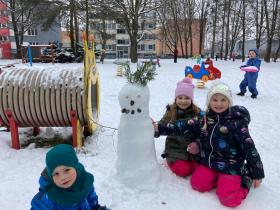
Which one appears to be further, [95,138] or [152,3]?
[152,3]

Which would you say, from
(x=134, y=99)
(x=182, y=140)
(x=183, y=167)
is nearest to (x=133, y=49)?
(x=182, y=140)

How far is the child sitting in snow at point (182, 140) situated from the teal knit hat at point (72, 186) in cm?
155

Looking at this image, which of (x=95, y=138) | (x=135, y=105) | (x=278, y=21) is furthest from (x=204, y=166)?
(x=278, y=21)

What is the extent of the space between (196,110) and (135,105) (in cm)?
96

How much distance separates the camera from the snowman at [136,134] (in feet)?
11.3

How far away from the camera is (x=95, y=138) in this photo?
5184mm

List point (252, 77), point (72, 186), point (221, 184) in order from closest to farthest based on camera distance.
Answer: point (72, 186)
point (221, 184)
point (252, 77)

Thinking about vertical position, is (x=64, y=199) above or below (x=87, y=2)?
below

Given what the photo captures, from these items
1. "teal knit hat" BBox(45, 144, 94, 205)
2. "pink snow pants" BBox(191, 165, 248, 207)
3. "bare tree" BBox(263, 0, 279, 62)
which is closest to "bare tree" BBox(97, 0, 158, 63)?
"bare tree" BBox(263, 0, 279, 62)

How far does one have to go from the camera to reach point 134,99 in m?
3.40

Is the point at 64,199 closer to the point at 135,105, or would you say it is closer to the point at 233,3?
the point at 135,105

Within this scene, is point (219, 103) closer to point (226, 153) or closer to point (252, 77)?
point (226, 153)

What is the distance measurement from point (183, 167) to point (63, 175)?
186cm

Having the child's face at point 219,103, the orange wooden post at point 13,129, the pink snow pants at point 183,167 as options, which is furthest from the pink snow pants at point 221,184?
the orange wooden post at point 13,129
